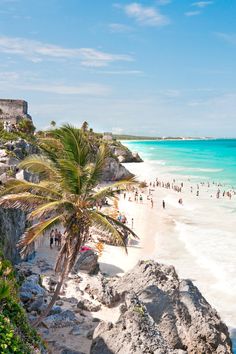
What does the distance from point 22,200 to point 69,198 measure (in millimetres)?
1363

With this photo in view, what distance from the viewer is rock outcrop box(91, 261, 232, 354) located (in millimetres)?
10438

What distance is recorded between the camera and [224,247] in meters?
29.2

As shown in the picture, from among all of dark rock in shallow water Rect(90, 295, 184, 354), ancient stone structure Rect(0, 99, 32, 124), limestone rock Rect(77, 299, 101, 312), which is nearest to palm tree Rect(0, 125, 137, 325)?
dark rock in shallow water Rect(90, 295, 184, 354)

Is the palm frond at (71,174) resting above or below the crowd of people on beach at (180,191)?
above

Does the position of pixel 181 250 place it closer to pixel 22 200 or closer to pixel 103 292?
pixel 103 292

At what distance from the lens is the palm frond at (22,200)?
11.4 meters

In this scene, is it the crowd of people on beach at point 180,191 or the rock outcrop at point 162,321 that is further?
the crowd of people on beach at point 180,191

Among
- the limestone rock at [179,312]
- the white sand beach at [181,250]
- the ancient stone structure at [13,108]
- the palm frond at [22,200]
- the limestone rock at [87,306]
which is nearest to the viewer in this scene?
the palm frond at [22,200]

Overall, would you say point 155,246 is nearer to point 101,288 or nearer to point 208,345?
point 101,288

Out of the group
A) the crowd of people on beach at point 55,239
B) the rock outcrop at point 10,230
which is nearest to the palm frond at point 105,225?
the rock outcrop at point 10,230

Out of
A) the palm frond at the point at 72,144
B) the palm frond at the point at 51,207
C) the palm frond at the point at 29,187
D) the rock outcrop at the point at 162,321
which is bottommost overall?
the rock outcrop at the point at 162,321

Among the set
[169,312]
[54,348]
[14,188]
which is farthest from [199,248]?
[14,188]

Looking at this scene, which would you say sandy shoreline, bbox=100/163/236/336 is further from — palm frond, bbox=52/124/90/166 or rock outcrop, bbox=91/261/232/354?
palm frond, bbox=52/124/90/166

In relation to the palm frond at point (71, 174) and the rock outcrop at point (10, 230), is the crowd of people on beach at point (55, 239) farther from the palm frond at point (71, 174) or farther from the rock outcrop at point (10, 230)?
the palm frond at point (71, 174)
